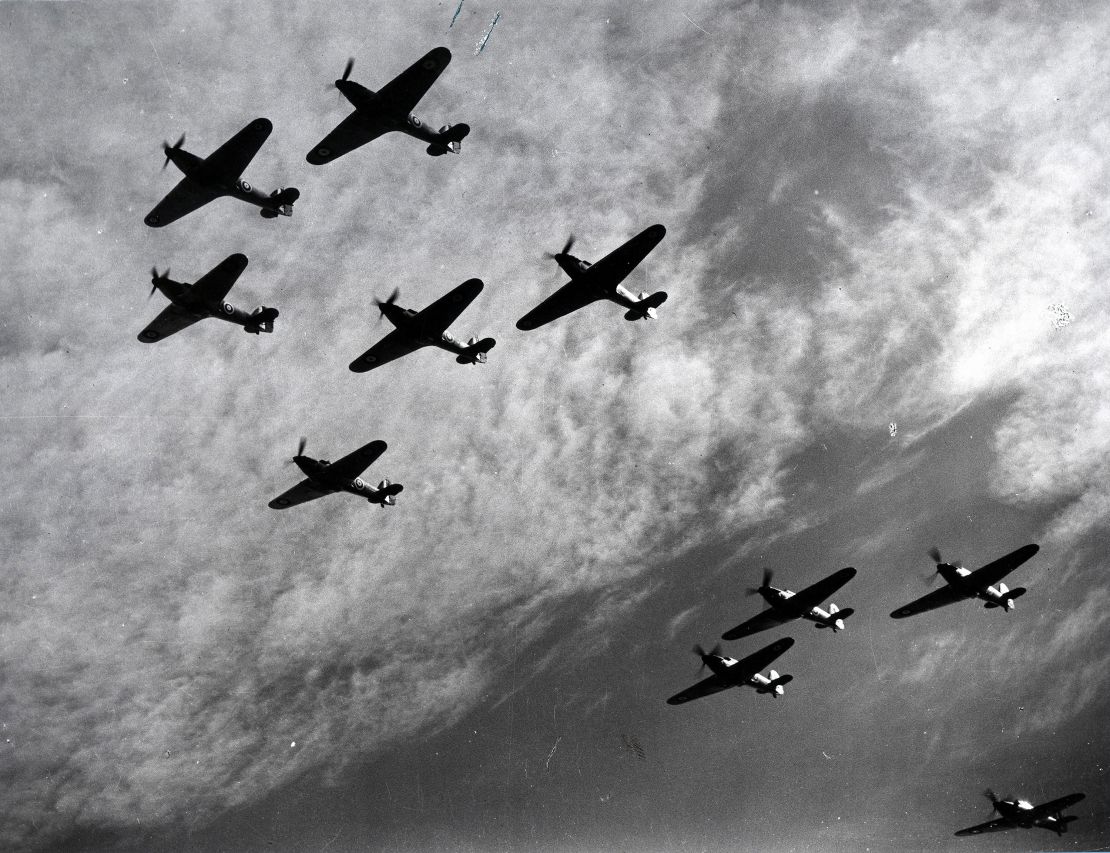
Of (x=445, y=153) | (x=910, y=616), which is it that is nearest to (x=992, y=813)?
(x=910, y=616)

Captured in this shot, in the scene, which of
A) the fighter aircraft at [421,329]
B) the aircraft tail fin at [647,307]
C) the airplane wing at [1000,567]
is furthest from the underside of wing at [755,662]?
the fighter aircraft at [421,329]

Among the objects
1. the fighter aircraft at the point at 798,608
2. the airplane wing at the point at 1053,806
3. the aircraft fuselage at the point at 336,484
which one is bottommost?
the airplane wing at the point at 1053,806

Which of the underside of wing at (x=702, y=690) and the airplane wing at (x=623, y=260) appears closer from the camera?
the airplane wing at (x=623, y=260)

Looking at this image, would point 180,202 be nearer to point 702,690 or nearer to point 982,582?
point 702,690

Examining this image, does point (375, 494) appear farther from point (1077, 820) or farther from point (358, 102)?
point (1077, 820)

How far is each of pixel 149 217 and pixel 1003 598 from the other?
190 feet

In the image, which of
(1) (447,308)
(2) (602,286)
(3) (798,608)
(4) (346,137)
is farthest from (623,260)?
(3) (798,608)

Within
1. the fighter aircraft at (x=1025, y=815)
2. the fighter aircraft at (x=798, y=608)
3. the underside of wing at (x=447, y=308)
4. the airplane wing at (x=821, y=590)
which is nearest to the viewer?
the underside of wing at (x=447, y=308)

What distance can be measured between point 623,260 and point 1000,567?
3311 cm

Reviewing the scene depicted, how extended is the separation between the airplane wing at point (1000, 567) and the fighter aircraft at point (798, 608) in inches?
336

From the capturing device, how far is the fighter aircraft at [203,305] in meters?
41.0

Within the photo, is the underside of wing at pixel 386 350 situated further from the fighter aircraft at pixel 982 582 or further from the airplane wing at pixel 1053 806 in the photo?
the airplane wing at pixel 1053 806

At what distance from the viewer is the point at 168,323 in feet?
144

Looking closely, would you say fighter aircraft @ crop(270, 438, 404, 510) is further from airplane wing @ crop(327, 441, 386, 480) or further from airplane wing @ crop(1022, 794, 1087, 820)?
airplane wing @ crop(1022, 794, 1087, 820)
